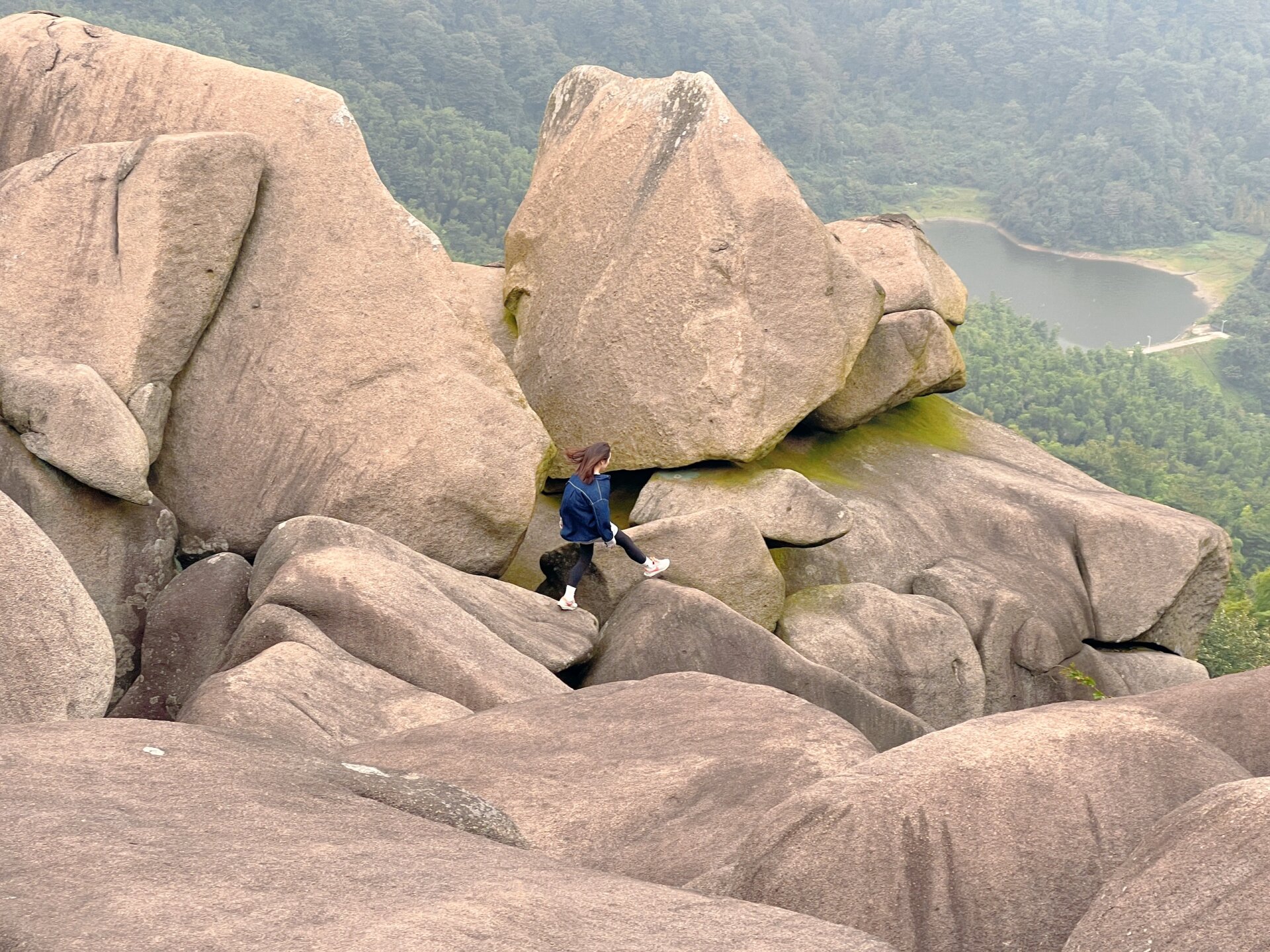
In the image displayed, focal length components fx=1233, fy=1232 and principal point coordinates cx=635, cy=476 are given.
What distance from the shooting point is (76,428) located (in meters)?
10.1

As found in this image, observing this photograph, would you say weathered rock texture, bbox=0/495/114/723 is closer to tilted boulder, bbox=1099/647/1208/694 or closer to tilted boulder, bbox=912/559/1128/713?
tilted boulder, bbox=912/559/1128/713

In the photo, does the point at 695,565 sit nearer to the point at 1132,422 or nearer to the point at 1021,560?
the point at 1021,560

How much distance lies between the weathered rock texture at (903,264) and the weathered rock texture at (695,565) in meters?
5.80

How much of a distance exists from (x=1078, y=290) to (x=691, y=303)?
10380 centimetres

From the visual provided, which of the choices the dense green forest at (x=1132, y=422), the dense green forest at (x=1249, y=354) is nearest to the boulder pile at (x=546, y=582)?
the dense green forest at (x=1132, y=422)

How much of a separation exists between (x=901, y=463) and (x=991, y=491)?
3.91 feet

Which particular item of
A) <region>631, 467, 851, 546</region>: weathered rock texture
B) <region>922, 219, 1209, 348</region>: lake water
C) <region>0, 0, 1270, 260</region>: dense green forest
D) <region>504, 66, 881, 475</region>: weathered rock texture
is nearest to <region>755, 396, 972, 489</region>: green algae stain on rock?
<region>631, 467, 851, 546</region>: weathered rock texture

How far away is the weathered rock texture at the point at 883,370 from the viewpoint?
52.3ft

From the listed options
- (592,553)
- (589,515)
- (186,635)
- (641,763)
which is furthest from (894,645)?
(186,635)

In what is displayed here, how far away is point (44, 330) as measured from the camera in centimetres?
1118

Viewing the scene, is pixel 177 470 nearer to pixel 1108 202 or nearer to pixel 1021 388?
pixel 1021 388

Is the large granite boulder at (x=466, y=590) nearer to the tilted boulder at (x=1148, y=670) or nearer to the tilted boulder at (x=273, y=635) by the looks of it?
the tilted boulder at (x=273, y=635)

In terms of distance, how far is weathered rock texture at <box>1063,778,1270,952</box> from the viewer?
445cm

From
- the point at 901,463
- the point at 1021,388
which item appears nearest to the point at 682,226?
the point at 901,463
